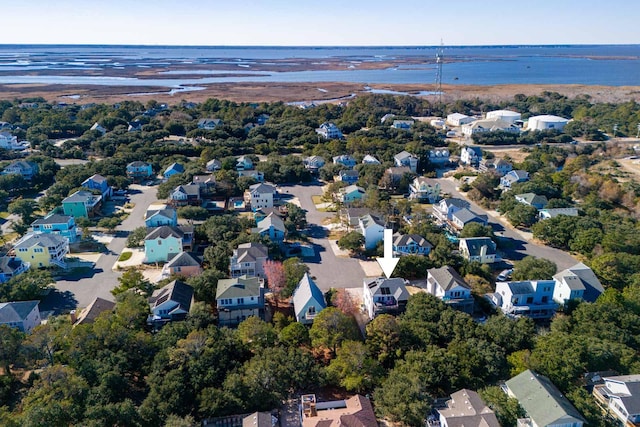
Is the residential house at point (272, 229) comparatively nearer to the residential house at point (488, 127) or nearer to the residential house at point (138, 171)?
the residential house at point (138, 171)

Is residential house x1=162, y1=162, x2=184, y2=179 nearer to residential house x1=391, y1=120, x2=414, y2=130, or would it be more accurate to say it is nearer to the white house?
residential house x1=391, y1=120, x2=414, y2=130

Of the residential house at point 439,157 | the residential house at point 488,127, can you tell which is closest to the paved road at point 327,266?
the residential house at point 439,157

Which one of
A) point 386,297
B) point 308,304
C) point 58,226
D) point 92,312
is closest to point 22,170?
point 58,226

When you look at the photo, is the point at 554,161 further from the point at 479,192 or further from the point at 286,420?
the point at 286,420

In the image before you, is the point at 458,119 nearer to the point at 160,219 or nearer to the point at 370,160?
the point at 370,160

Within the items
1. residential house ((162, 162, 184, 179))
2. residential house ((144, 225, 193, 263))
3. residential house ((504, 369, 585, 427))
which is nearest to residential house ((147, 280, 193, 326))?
residential house ((144, 225, 193, 263))
